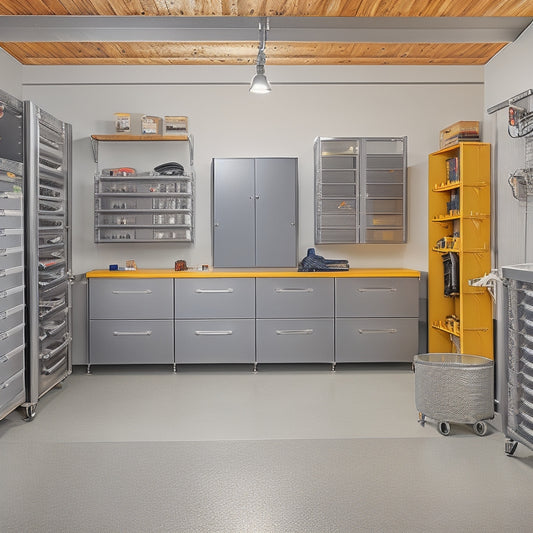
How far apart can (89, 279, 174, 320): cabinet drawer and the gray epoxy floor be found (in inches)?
33.8

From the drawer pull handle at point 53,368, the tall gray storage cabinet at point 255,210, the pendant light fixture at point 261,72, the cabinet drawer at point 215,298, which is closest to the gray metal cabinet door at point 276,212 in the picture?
the tall gray storage cabinet at point 255,210

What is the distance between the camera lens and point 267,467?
3256 millimetres

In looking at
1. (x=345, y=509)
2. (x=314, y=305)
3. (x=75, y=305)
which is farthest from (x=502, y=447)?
(x=75, y=305)

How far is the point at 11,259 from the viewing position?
12.9 feet

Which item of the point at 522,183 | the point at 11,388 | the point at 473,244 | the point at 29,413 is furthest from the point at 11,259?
the point at 522,183

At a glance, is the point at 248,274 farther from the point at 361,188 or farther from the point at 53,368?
the point at 53,368

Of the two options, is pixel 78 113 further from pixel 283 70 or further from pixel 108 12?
pixel 283 70

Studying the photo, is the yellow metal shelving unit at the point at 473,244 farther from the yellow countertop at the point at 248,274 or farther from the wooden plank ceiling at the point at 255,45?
the wooden plank ceiling at the point at 255,45

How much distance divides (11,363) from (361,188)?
11.7ft

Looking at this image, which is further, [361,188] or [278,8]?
[361,188]

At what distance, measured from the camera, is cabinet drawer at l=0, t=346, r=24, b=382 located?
3812 millimetres

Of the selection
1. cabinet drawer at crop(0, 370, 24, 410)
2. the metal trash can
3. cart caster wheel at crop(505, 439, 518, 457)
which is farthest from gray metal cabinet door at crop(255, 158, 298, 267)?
cart caster wheel at crop(505, 439, 518, 457)

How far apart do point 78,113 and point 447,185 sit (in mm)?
3826

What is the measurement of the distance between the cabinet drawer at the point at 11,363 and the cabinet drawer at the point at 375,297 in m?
2.88
